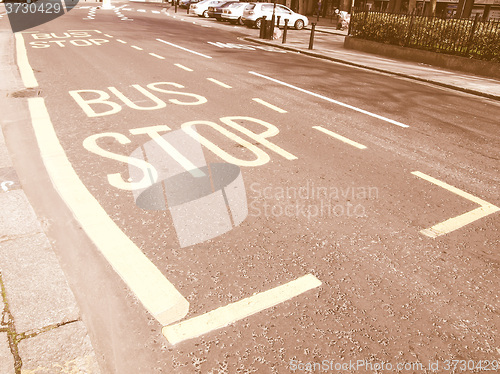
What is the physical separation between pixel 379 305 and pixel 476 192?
2694 mm

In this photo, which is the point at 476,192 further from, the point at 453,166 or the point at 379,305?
the point at 379,305

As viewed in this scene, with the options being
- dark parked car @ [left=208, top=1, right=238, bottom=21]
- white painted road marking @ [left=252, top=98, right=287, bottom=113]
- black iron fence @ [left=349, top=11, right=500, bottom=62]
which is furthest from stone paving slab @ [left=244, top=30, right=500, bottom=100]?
dark parked car @ [left=208, top=1, right=238, bottom=21]

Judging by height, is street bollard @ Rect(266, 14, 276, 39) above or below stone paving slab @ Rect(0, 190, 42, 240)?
above

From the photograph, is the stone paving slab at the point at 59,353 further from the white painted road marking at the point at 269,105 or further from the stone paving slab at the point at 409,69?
the stone paving slab at the point at 409,69

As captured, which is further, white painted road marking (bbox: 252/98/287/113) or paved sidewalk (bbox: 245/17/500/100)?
paved sidewalk (bbox: 245/17/500/100)

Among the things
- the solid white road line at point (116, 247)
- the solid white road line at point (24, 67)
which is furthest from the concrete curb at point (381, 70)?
the solid white road line at point (116, 247)

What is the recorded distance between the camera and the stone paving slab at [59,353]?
2238mm

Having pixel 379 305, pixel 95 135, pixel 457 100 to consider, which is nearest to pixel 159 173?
pixel 95 135

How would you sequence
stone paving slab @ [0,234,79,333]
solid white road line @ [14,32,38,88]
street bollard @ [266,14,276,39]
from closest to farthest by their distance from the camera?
1. stone paving slab @ [0,234,79,333]
2. solid white road line @ [14,32,38,88]
3. street bollard @ [266,14,276,39]

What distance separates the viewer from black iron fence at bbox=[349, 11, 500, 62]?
13000mm

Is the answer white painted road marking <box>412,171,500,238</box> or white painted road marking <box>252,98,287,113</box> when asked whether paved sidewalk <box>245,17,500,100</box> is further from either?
white painted road marking <box>412,171,500,238</box>

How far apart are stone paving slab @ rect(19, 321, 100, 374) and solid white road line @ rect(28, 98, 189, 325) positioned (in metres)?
0.48

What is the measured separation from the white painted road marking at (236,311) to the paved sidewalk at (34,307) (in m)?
0.52

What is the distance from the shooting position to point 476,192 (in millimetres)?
4793
